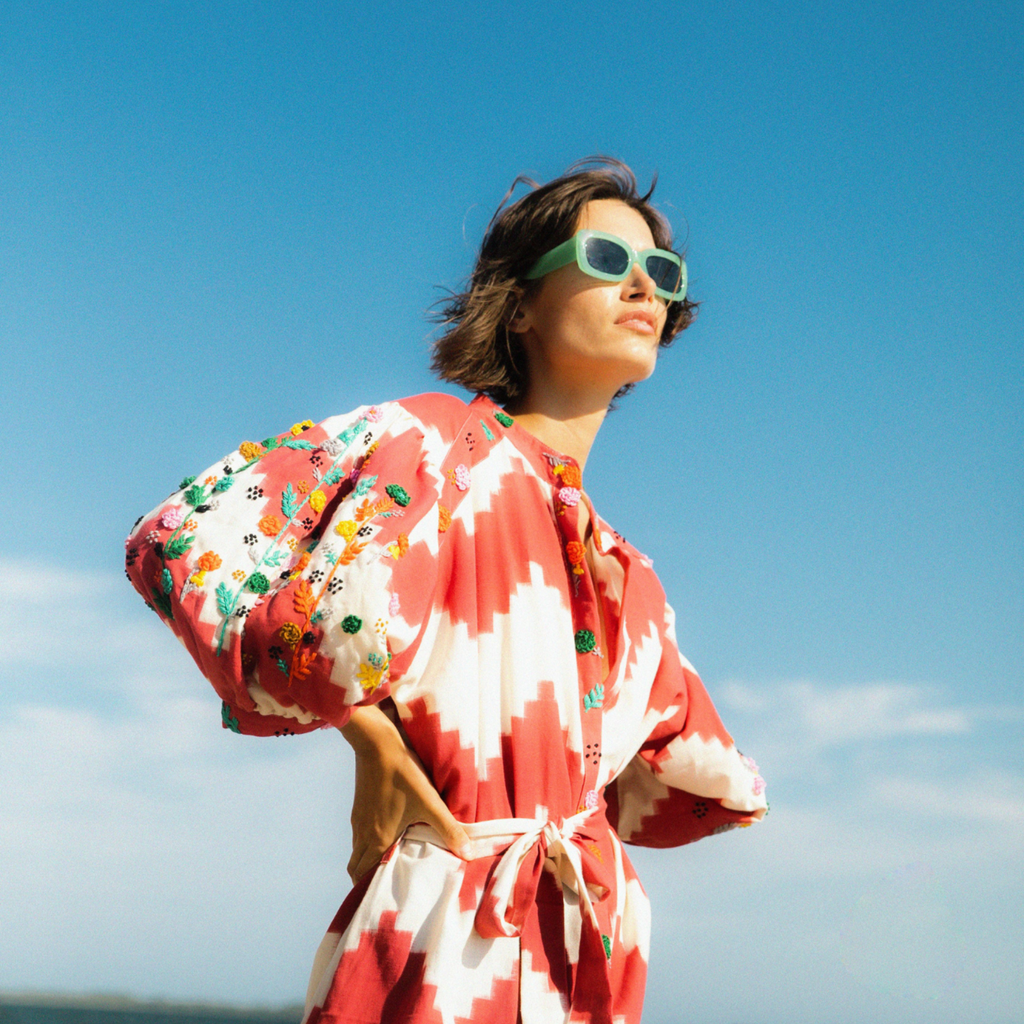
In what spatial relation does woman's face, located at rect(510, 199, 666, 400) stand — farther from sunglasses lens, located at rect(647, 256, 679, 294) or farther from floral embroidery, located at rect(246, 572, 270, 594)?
floral embroidery, located at rect(246, 572, 270, 594)

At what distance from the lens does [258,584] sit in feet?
7.14

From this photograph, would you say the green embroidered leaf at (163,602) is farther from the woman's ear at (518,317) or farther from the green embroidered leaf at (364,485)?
the woman's ear at (518,317)

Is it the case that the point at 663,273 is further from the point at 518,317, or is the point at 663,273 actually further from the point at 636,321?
the point at 518,317

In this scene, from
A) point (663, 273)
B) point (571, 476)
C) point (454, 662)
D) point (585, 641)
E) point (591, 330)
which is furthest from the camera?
point (663, 273)

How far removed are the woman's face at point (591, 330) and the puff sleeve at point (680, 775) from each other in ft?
2.19

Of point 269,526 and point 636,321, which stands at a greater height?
point 636,321

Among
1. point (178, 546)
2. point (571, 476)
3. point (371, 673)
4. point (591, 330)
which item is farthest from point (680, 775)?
point (178, 546)

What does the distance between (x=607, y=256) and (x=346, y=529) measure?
125 cm

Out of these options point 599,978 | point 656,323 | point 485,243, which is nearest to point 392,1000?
point 599,978

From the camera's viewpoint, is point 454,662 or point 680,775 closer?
point 454,662

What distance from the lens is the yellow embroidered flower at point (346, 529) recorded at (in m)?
2.20

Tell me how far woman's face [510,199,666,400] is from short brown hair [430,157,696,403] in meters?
0.05

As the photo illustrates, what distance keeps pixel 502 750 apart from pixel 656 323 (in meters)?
1.32

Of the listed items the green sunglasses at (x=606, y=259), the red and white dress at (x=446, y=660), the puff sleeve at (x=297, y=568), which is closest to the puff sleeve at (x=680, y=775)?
the red and white dress at (x=446, y=660)
